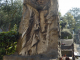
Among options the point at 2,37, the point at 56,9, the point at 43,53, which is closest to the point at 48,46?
the point at 43,53

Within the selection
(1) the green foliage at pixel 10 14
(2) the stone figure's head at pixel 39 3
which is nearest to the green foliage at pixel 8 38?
(2) the stone figure's head at pixel 39 3

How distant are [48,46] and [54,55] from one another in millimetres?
454

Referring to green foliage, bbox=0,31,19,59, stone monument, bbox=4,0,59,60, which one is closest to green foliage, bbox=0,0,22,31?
green foliage, bbox=0,31,19,59

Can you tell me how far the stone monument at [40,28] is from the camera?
432 cm

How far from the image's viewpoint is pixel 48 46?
427 cm

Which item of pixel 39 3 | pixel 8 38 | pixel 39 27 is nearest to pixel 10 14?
pixel 8 38

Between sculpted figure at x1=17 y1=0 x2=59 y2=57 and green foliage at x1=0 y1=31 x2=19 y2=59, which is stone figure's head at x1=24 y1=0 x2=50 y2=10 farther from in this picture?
green foliage at x1=0 y1=31 x2=19 y2=59

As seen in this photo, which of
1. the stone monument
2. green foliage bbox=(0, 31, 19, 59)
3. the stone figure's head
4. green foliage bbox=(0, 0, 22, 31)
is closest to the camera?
the stone monument

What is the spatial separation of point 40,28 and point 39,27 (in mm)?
69

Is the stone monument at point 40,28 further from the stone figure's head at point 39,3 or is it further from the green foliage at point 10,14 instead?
the green foliage at point 10,14

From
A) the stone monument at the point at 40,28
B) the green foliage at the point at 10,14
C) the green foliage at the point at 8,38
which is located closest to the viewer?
the stone monument at the point at 40,28

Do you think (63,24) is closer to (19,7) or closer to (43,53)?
(19,7)

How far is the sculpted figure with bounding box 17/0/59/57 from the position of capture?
→ 4.33m

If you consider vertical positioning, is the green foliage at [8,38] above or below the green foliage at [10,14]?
below
